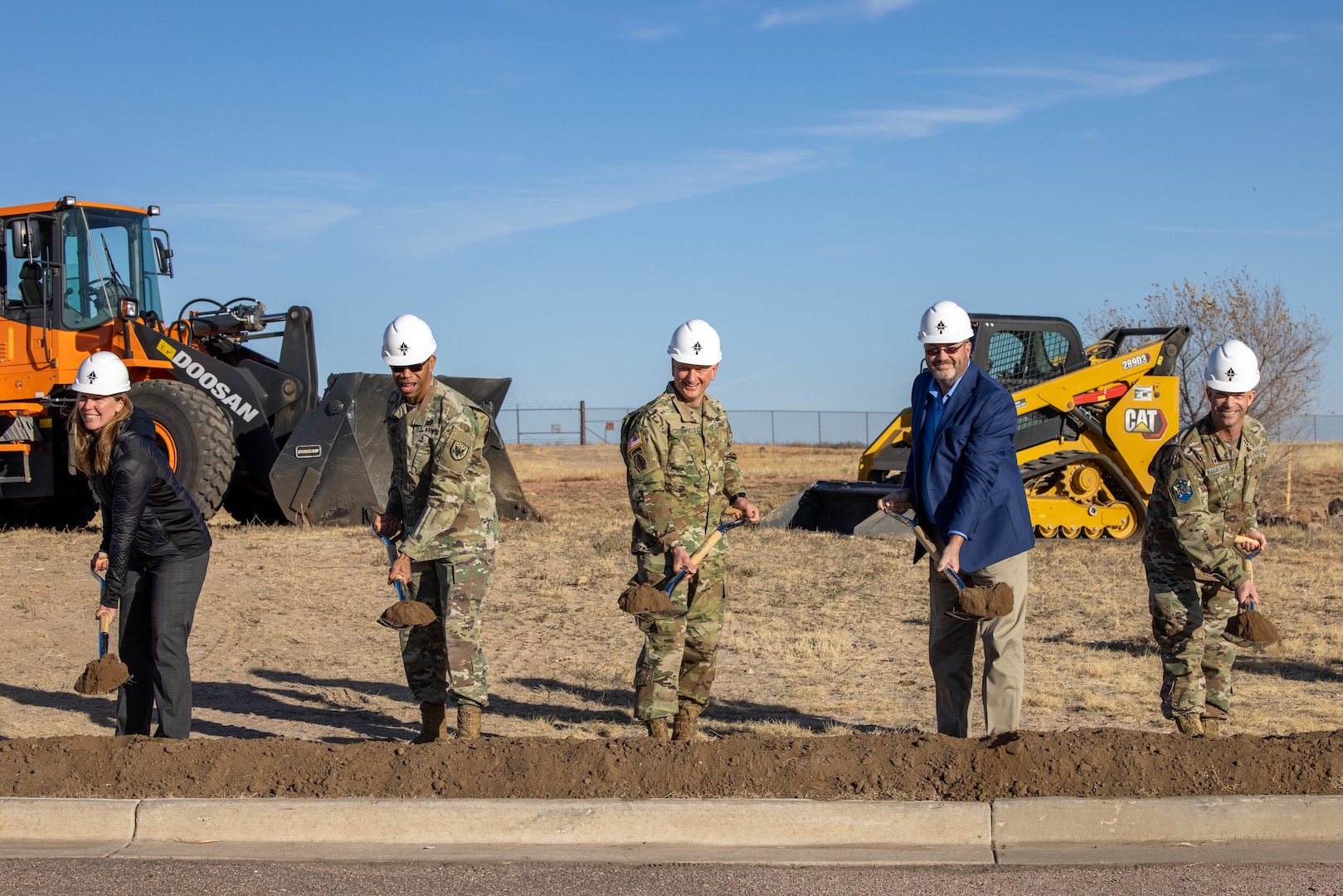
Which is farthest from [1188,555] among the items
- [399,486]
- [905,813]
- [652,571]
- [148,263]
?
[148,263]

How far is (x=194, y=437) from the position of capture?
1341 centimetres

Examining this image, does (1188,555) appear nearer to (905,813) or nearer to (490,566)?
(905,813)

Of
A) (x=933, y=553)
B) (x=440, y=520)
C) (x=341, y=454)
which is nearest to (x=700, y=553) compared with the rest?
(x=933, y=553)

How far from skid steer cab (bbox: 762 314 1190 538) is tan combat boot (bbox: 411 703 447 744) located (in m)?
9.03

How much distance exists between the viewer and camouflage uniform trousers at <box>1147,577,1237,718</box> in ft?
18.6

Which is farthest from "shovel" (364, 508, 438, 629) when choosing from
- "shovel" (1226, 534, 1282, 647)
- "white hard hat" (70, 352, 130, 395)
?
"shovel" (1226, 534, 1282, 647)

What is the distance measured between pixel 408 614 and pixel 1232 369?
11.9 feet

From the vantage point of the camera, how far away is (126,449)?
18.0ft

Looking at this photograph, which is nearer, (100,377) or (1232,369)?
(100,377)

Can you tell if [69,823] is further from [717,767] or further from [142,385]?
[142,385]

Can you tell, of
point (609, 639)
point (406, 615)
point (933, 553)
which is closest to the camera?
point (406, 615)

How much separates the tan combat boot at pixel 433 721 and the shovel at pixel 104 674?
127 centimetres

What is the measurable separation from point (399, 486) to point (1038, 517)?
999cm

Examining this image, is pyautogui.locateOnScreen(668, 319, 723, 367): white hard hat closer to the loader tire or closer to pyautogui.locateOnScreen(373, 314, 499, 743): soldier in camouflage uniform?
pyautogui.locateOnScreen(373, 314, 499, 743): soldier in camouflage uniform
